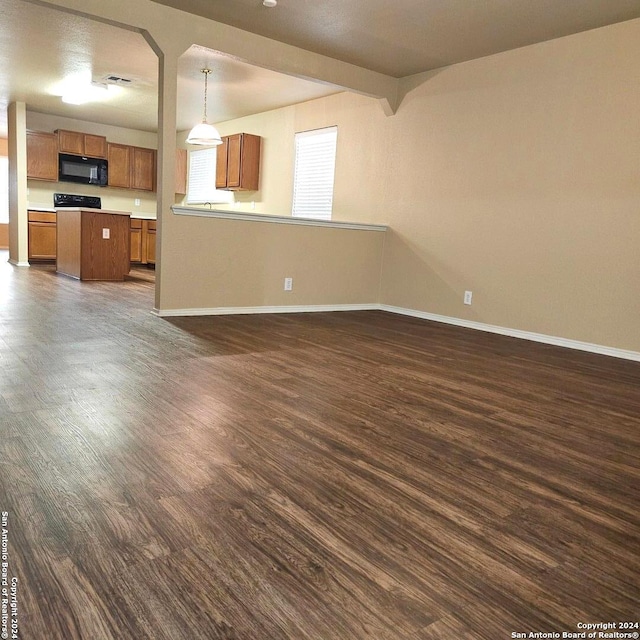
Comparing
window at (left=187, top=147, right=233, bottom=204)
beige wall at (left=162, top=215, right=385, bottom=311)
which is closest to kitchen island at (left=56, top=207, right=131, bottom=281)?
window at (left=187, top=147, right=233, bottom=204)

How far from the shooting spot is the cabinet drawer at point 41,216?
8219 mm

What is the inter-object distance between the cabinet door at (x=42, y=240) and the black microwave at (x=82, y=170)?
32.1 inches

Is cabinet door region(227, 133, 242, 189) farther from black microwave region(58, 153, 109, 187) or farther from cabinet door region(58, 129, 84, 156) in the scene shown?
cabinet door region(58, 129, 84, 156)

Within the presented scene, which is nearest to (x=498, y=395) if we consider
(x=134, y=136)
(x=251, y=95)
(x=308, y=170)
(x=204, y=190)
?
(x=308, y=170)

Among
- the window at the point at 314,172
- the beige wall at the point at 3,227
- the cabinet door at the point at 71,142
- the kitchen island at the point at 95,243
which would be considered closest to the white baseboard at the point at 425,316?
the window at the point at 314,172

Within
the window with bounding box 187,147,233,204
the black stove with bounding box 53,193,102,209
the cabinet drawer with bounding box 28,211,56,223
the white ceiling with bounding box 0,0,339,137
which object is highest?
the white ceiling with bounding box 0,0,339,137

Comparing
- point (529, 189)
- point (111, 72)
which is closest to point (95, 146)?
point (111, 72)

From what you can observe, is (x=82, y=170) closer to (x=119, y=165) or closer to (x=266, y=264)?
(x=119, y=165)

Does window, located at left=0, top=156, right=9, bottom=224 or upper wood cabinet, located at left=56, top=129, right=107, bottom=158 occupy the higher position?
upper wood cabinet, located at left=56, top=129, right=107, bottom=158

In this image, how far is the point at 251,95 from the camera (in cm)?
653

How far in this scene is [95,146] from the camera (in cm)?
869

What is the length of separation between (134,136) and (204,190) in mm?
1875

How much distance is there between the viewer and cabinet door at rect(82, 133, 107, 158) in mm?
8594

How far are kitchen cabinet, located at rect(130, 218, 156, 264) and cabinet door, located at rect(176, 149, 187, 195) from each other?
811 millimetres
